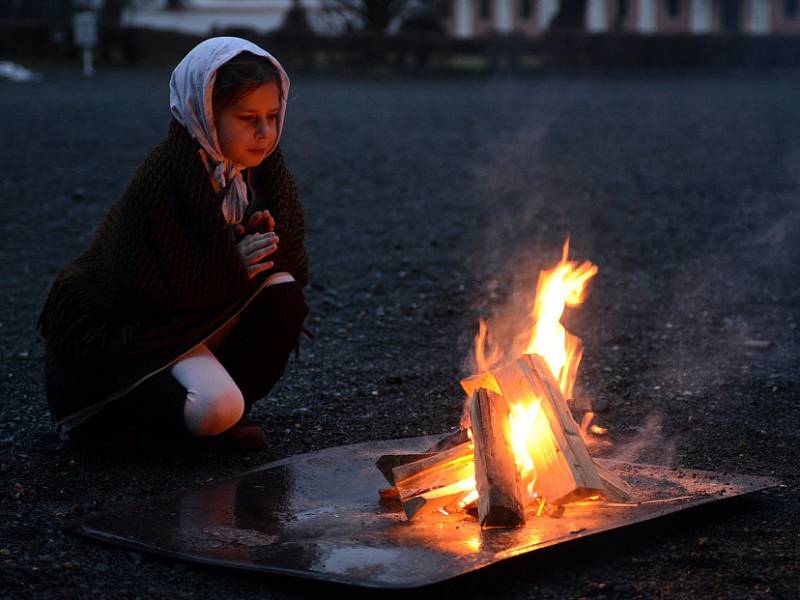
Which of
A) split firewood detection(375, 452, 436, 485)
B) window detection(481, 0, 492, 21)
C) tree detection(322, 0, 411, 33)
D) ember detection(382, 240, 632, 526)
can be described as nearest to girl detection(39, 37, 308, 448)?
split firewood detection(375, 452, 436, 485)

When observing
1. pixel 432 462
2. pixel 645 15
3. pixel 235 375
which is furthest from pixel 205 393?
pixel 645 15

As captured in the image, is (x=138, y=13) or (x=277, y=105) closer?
(x=277, y=105)

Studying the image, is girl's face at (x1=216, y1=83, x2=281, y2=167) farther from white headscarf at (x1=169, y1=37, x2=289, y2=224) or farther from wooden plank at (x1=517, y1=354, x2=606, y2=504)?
wooden plank at (x1=517, y1=354, x2=606, y2=504)

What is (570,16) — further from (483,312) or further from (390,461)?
(390,461)

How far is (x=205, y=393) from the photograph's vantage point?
3268 millimetres

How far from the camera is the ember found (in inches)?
111

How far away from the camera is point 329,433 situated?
3777 mm

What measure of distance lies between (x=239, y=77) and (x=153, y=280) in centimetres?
58

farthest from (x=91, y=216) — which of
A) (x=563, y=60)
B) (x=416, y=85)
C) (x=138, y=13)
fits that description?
(x=138, y=13)

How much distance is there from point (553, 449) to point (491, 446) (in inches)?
6.4

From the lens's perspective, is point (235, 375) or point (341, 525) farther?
point (235, 375)

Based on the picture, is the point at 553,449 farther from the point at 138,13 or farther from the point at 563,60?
the point at 138,13

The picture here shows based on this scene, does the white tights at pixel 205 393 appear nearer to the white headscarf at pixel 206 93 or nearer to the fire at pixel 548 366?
the white headscarf at pixel 206 93

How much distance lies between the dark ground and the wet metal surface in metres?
0.06
